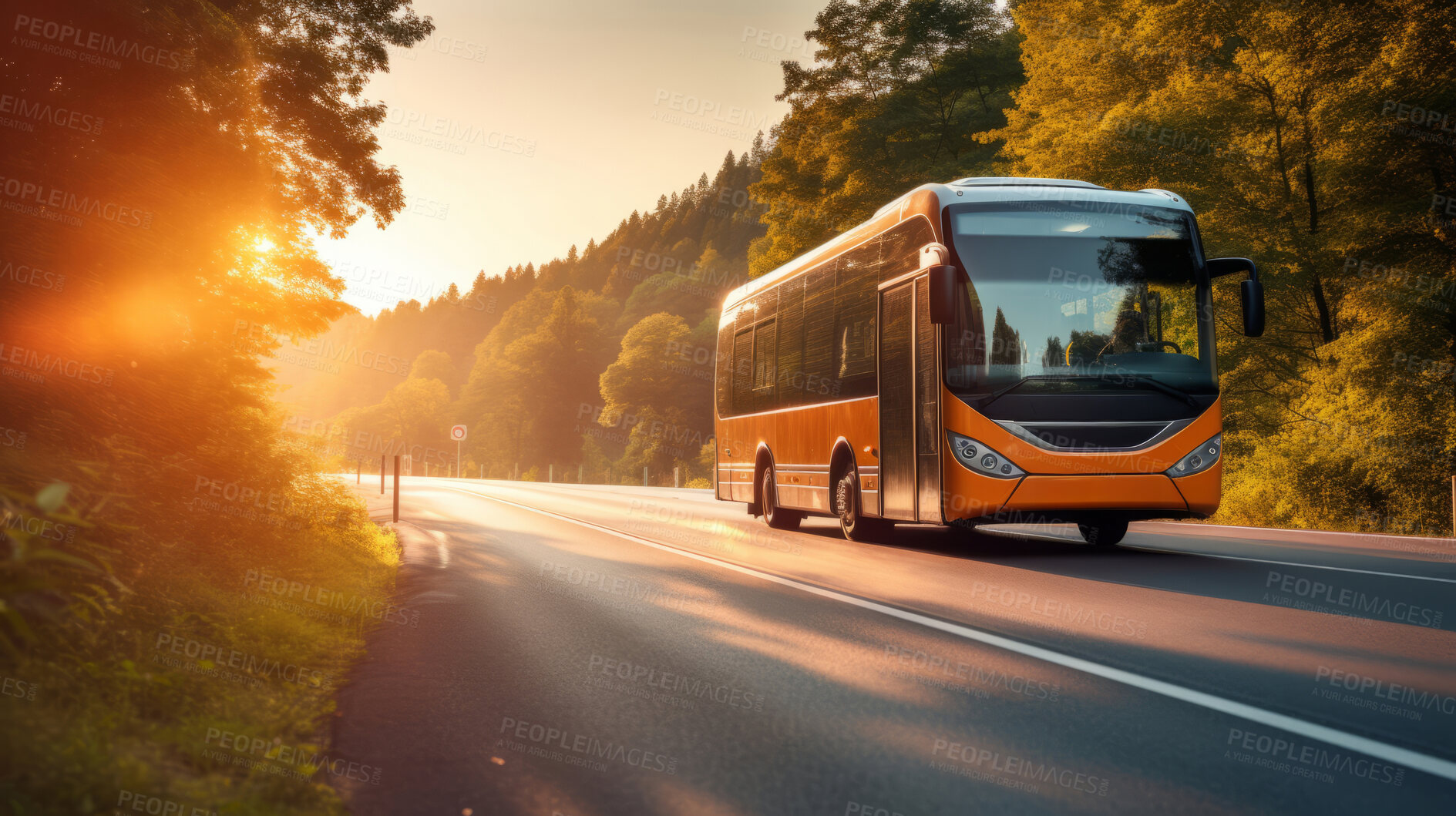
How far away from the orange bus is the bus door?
0.08 ft

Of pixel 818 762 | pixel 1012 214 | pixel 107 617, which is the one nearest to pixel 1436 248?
pixel 1012 214

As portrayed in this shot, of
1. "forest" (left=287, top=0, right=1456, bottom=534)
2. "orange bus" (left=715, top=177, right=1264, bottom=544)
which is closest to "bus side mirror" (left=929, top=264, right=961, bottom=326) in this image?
"orange bus" (left=715, top=177, right=1264, bottom=544)

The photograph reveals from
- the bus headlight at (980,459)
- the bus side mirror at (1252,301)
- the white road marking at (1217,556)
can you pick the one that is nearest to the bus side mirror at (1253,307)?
the bus side mirror at (1252,301)

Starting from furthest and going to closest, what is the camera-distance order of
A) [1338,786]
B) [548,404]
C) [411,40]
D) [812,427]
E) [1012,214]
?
[548,404] < [411,40] < [812,427] < [1012,214] < [1338,786]

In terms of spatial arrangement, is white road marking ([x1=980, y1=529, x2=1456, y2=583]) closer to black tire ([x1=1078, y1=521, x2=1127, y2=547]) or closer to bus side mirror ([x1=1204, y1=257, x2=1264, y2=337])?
black tire ([x1=1078, y1=521, x2=1127, y2=547])

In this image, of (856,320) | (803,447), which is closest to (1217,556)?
(856,320)

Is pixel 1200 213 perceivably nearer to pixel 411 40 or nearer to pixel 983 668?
pixel 411 40

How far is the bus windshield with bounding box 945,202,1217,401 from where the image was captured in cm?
1052

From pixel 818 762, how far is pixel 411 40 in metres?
15.6

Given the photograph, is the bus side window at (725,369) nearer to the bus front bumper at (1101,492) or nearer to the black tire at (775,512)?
the black tire at (775,512)

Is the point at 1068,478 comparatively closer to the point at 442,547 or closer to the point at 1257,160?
the point at 442,547

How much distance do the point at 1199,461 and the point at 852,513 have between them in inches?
186

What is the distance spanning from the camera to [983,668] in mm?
6066

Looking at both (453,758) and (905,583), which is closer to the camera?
(453,758)
